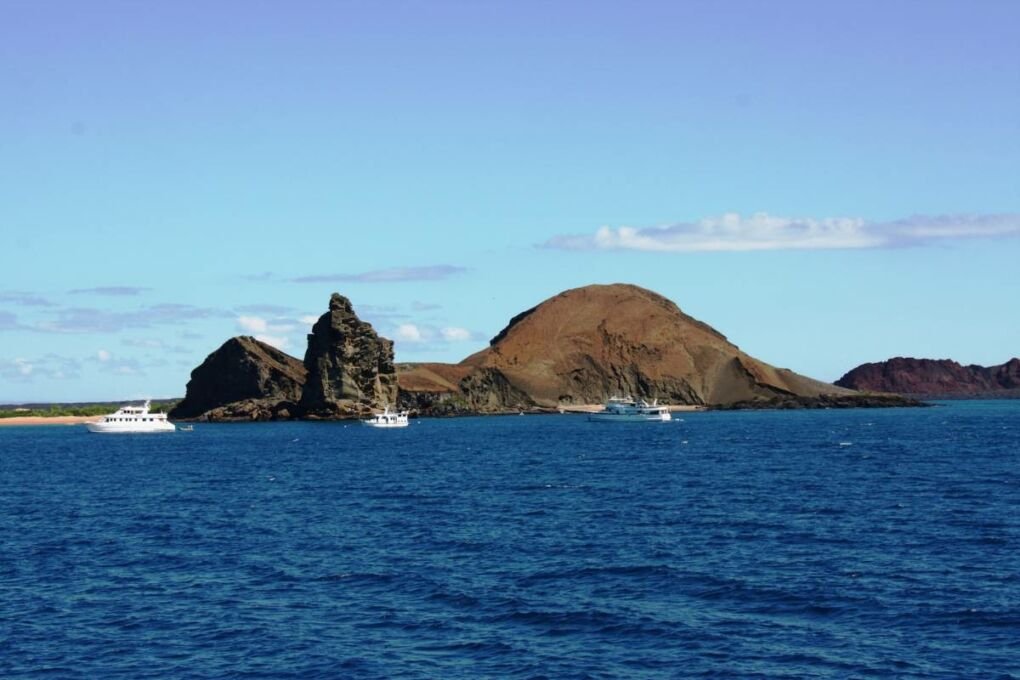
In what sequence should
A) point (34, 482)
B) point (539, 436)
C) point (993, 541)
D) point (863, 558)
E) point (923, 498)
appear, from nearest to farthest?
point (863, 558), point (993, 541), point (923, 498), point (34, 482), point (539, 436)

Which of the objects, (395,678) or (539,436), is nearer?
(395,678)

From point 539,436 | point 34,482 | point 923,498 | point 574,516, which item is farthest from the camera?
point 539,436

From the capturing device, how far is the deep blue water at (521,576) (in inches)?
1483

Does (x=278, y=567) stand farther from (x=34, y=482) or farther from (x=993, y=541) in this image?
(x=34, y=482)

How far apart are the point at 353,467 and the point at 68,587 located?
69.3 m

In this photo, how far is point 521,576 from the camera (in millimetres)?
50625

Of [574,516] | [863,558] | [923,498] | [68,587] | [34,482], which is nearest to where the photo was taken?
[68,587]

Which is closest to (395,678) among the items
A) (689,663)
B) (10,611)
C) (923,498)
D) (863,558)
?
(689,663)

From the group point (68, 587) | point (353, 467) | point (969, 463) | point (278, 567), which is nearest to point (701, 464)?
point (969, 463)

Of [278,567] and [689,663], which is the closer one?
[689,663]

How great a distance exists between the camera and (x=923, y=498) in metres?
77.7

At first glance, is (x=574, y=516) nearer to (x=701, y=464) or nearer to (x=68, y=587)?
(x=68, y=587)

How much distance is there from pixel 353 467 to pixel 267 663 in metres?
81.9

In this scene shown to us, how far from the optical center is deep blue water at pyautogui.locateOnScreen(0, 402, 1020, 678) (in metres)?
37.7
